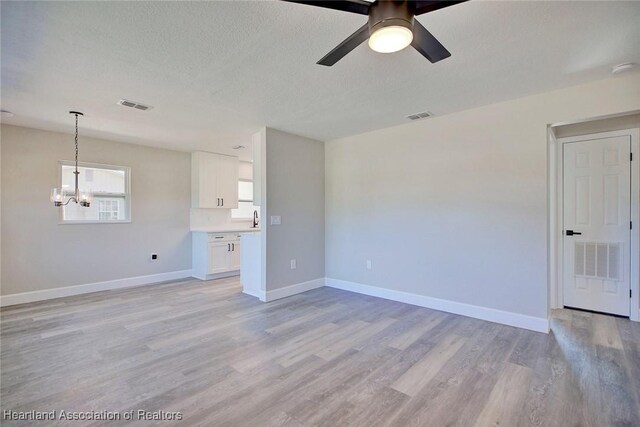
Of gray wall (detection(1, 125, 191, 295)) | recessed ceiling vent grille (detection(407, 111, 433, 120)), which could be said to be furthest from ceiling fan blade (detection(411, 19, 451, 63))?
gray wall (detection(1, 125, 191, 295))

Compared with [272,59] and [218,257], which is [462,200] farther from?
[218,257]

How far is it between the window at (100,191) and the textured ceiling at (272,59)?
1.02 metres

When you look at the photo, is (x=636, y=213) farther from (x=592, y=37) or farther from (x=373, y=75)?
(x=373, y=75)

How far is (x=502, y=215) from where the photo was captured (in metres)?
3.28

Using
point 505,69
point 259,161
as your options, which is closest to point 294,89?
point 259,161

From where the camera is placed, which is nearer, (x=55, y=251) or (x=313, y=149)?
(x=55, y=251)

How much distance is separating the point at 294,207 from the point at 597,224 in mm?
3864

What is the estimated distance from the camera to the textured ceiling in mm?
1830

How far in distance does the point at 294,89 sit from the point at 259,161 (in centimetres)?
157

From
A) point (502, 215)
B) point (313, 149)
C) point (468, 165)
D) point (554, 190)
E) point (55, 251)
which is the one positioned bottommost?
point (55, 251)

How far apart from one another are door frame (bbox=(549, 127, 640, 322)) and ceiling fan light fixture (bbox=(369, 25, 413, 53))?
2606 millimetres

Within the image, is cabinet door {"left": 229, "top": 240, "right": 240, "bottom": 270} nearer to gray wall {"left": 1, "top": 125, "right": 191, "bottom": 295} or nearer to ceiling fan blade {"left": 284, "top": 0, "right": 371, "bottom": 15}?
gray wall {"left": 1, "top": 125, "right": 191, "bottom": 295}

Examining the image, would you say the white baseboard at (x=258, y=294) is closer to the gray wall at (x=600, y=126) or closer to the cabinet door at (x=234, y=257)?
the cabinet door at (x=234, y=257)

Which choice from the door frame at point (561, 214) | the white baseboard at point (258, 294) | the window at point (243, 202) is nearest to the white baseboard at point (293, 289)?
the white baseboard at point (258, 294)
